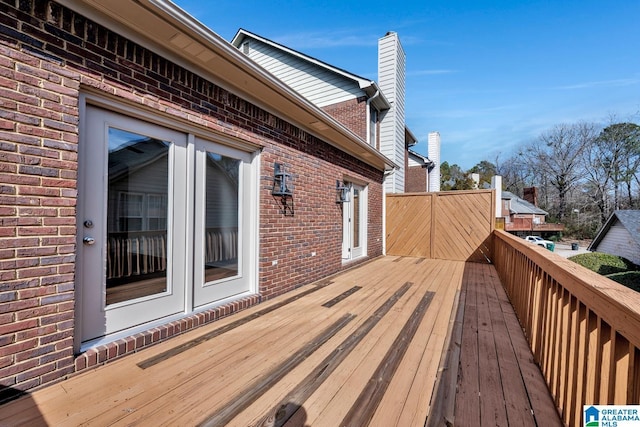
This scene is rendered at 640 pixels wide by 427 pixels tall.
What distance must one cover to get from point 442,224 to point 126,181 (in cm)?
722

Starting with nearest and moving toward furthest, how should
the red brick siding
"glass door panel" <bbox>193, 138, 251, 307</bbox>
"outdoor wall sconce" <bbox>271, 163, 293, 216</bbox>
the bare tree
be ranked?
1. "glass door panel" <bbox>193, 138, 251, 307</bbox>
2. "outdoor wall sconce" <bbox>271, 163, 293, 216</bbox>
3. the red brick siding
4. the bare tree

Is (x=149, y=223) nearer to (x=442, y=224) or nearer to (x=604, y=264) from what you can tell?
(x=442, y=224)

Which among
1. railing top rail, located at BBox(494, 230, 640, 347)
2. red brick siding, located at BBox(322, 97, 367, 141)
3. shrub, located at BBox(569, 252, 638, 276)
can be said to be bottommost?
shrub, located at BBox(569, 252, 638, 276)

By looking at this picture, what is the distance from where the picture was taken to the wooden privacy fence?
23.4ft

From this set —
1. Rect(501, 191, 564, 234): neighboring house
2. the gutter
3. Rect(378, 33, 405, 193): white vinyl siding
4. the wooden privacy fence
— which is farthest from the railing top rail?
Rect(501, 191, 564, 234): neighboring house

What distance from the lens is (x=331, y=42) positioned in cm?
910

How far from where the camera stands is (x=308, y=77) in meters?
8.60

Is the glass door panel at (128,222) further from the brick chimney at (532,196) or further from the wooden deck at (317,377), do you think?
the brick chimney at (532,196)

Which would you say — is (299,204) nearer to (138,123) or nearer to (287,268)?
(287,268)

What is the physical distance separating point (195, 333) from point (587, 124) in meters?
34.9

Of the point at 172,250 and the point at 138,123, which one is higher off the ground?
the point at 138,123

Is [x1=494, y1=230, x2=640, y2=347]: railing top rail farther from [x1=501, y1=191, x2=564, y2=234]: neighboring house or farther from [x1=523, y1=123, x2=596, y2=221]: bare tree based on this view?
[x1=523, y1=123, x2=596, y2=221]: bare tree

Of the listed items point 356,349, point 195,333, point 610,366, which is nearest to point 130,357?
point 195,333

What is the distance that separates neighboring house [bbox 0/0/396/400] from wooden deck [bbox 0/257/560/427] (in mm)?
291
